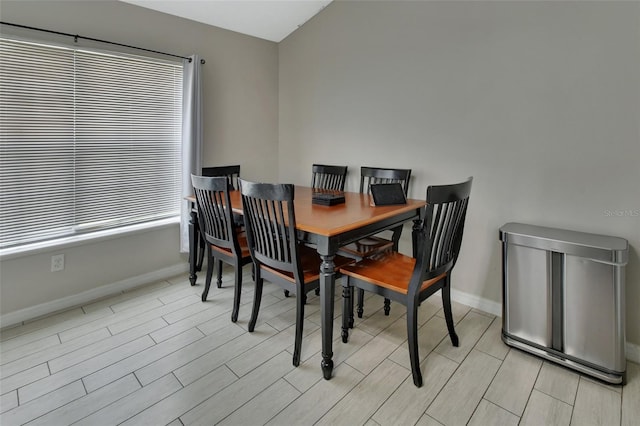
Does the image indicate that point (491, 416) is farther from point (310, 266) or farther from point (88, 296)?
point (88, 296)

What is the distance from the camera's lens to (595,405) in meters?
1.66

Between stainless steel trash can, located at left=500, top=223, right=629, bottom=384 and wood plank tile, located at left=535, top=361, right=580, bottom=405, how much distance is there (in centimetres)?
5

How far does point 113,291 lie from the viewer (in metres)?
2.87

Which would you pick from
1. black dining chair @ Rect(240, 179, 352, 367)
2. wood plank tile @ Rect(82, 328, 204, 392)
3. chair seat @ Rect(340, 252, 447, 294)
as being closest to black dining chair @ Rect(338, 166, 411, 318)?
chair seat @ Rect(340, 252, 447, 294)

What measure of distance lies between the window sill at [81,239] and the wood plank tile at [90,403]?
1283 millimetres

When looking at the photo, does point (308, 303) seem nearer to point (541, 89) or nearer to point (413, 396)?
point (413, 396)

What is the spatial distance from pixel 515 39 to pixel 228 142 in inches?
104

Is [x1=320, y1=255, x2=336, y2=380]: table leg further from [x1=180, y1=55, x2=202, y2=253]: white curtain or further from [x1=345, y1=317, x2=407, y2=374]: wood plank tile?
[x1=180, y1=55, x2=202, y2=253]: white curtain

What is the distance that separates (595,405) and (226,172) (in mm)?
3101

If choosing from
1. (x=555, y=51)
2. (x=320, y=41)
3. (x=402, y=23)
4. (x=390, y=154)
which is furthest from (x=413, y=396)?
(x=320, y=41)

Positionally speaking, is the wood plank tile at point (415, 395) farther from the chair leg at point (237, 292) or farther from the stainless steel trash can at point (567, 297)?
the chair leg at point (237, 292)

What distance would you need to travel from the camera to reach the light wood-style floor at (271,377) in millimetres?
1594

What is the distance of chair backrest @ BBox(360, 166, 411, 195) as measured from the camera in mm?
2816

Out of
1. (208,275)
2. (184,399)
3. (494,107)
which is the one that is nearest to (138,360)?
(184,399)
